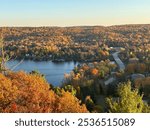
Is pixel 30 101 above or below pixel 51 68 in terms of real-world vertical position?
above

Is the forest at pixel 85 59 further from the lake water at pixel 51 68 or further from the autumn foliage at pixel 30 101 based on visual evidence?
the lake water at pixel 51 68

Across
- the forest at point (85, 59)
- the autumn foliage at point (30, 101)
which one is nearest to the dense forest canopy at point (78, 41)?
the forest at point (85, 59)

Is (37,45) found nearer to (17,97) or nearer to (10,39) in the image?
(10,39)

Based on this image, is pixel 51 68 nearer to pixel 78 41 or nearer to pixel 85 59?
pixel 85 59

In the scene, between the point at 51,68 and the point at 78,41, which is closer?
the point at 51,68

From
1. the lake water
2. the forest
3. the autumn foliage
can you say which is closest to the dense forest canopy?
the forest

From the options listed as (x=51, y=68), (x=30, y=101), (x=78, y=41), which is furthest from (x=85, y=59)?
(x=30, y=101)
